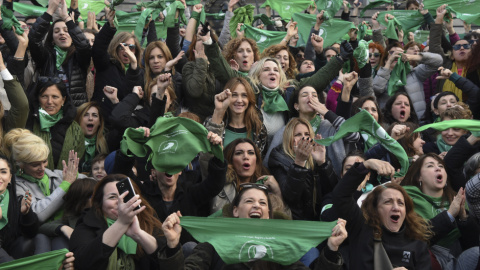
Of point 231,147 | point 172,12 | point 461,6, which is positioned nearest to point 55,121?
point 231,147

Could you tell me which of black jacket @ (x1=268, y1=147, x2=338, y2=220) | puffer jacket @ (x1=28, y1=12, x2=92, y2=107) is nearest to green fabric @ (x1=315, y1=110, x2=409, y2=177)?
black jacket @ (x1=268, y1=147, x2=338, y2=220)

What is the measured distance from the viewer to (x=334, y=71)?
991cm

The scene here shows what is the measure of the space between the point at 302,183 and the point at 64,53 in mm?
3521

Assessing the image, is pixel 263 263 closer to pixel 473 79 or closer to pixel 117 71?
pixel 117 71

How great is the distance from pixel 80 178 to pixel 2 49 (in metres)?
3.22

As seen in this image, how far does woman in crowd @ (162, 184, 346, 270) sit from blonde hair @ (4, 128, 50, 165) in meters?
1.83

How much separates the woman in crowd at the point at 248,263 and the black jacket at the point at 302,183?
65 centimetres

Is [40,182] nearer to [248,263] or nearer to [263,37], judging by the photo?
[248,263]

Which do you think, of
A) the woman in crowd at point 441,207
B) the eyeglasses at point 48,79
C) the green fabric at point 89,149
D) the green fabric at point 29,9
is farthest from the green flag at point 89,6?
the woman in crowd at point 441,207

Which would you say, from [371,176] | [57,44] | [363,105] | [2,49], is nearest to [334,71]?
[363,105]

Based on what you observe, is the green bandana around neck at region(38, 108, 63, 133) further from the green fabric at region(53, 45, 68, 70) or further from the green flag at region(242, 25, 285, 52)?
the green flag at region(242, 25, 285, 52)

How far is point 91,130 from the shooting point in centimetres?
929

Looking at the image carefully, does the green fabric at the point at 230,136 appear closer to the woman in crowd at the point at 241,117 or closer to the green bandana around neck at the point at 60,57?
the woman in crowd at the point at 241,117

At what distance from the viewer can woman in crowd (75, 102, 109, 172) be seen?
918 centimetres
